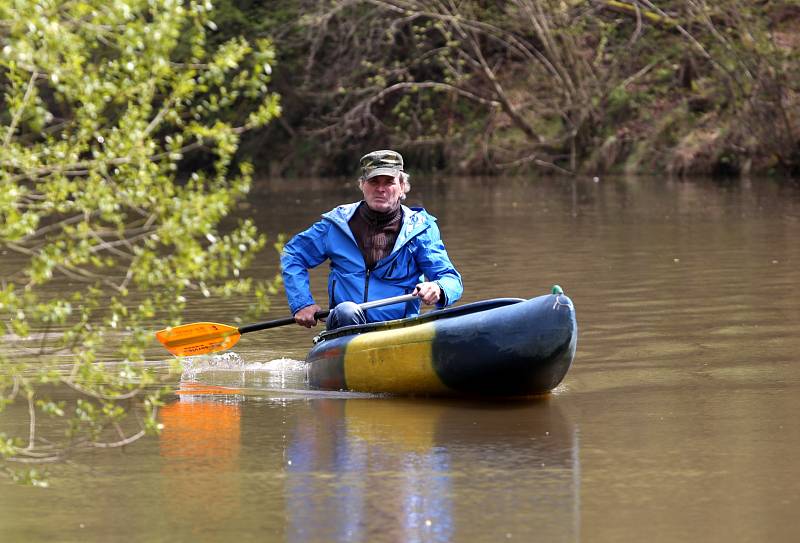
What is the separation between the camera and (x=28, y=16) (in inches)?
178

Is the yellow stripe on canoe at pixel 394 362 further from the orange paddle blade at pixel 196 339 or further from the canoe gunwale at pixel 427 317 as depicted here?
the orange paddle blade at pixel 196 339

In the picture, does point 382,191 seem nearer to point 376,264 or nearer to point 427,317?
point 376,264

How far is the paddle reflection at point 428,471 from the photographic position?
5273 mm

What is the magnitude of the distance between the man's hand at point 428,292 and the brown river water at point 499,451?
1.70ft

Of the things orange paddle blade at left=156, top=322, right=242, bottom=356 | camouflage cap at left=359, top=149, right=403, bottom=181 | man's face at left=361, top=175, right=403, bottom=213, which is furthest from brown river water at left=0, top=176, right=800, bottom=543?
camouflage cap at left=359, top=149, right=403, bottom=181

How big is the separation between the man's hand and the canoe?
3.9 inches

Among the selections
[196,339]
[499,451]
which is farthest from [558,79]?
[499,451]

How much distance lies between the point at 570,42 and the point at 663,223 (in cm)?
1250

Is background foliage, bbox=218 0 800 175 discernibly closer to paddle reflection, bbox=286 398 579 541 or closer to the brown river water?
the brown river water

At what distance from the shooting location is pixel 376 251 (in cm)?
833

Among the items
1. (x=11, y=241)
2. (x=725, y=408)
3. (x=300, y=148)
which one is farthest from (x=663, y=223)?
(x=300, y=148)

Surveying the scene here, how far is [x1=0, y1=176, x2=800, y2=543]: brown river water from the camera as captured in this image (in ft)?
17.4

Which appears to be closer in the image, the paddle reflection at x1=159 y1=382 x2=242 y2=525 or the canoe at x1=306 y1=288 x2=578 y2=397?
the paddle reflection at x1=159 y1=382 x2=242 y2=525

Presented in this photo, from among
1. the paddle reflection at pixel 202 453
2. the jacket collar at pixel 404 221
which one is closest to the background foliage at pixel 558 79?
the jacket collar at pixel 404 221
